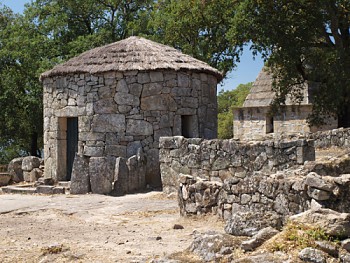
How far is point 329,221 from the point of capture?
13.3ft

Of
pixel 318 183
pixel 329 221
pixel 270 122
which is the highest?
pixel 270 122

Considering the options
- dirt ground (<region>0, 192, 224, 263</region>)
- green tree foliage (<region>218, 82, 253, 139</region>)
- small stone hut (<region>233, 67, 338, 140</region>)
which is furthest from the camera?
green tree foliage (<region>218, 82, 253, 139</region>)

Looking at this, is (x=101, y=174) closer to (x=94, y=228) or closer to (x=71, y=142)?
(x=71, y=142)

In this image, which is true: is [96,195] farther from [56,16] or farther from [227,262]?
[56,16]

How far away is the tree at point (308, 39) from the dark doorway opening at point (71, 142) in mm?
7322

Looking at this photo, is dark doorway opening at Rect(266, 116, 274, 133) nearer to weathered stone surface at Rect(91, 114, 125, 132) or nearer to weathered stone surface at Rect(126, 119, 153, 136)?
weathered stone surface at Rect(126, 119, 153, 136)

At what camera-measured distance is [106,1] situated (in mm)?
24641

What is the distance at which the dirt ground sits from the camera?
5668 millimetres

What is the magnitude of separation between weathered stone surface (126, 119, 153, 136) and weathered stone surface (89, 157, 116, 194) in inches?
36.1

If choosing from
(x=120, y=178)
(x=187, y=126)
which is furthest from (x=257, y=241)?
(x=187, y=126)

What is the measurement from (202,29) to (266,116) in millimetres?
5866

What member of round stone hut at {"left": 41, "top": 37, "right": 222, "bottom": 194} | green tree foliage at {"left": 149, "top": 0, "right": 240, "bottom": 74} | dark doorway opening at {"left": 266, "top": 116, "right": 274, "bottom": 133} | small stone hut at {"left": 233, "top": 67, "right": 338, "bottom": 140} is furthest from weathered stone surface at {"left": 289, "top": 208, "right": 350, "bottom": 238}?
dark doorway opening at {"left": 266, "top": 116, "right": 274, "bottom": 133}

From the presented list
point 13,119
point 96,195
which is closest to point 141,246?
point 96,195

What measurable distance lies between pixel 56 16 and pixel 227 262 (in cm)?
2133
